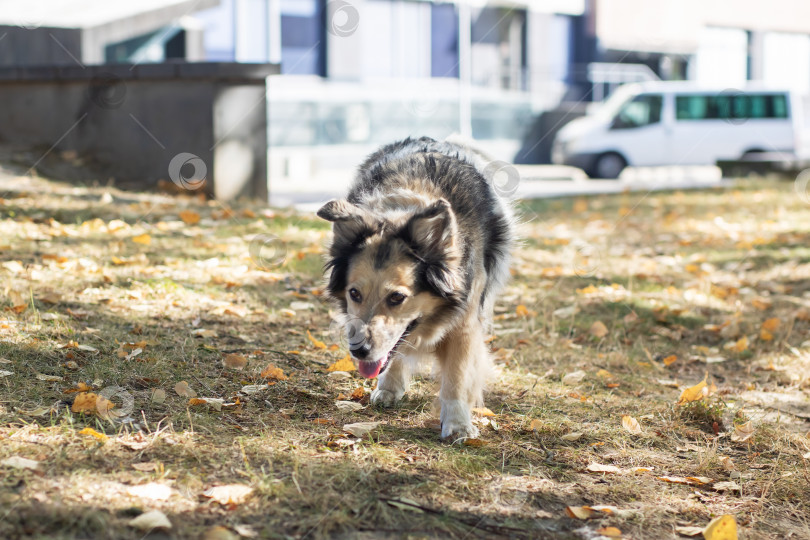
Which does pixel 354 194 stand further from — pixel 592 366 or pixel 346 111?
pixel 346 111

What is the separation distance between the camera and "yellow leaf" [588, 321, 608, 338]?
18.8 feet

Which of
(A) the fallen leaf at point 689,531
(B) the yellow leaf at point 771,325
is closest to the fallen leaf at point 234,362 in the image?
(A) the fallen leaf at point 689,531

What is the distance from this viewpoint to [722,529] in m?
2.99

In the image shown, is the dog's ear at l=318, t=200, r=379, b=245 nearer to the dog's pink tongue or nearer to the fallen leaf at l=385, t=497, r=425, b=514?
the dog's pink tongue

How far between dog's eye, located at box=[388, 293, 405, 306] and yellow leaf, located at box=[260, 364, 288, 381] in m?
0.99

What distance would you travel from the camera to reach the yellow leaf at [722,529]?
298cm

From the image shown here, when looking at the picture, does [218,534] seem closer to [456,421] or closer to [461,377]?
[456,421]

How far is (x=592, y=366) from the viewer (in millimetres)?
5133

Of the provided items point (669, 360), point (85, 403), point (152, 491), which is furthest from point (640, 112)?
point (152, 491)

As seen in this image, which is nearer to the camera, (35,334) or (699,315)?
(35,334)

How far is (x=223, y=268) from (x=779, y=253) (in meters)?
5.97

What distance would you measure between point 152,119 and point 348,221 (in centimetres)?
694

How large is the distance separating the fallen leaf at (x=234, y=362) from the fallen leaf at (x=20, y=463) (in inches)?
59.5

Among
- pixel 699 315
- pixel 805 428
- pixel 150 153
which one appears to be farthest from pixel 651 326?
pixel 150 153
